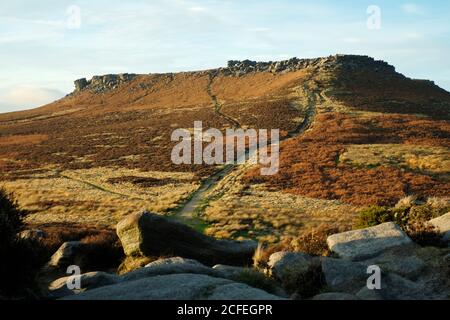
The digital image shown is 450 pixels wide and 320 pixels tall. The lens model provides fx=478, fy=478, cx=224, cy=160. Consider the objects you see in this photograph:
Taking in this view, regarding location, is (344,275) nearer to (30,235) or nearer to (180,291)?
(180,291)

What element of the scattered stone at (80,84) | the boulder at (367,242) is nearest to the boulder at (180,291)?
the boulder at (367,242)

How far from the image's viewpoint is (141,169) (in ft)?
194

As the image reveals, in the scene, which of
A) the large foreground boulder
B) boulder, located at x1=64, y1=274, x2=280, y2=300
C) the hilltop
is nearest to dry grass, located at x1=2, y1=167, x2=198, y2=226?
the hilltop

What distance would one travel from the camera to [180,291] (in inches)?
356

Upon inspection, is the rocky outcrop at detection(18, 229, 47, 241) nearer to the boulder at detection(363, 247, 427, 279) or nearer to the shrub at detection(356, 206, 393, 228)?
the boulder at detection(363, 247, 427, 279)

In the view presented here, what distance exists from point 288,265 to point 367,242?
3.14m

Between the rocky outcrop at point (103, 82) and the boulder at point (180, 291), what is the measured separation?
547 ft

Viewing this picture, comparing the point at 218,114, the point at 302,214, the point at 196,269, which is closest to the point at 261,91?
the point at 218,114

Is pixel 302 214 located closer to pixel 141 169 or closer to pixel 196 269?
pixel 196 269

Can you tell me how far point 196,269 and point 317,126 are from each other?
63753 mm

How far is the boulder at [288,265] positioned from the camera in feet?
40.4

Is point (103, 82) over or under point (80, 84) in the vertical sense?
over

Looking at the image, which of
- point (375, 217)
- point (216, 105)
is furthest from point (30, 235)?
point (216, 105)
